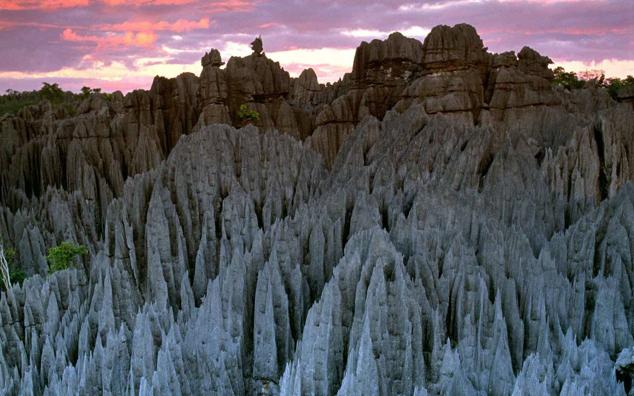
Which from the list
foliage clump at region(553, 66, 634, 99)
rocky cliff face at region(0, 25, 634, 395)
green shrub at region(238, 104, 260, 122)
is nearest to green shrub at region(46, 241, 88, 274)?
rocky cliff face at region(0, 25, 634, 395)

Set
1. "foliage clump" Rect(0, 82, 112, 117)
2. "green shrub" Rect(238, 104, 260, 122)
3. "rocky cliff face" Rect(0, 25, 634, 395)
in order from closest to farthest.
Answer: "rocky cliff face" Rect(0, 25, 634, 395) < "green shrub" Rect(238, 104, 260, 122) < "foliage clump" Rect(0, 82, 112, 117)

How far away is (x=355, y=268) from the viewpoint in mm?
18422

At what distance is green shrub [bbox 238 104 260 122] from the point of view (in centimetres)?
4538

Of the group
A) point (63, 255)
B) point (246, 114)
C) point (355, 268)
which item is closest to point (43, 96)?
point (246, 114)

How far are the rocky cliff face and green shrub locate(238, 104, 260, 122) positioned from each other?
42.3ft

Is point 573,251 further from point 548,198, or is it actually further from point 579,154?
point 579,154

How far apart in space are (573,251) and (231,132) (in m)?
17.7

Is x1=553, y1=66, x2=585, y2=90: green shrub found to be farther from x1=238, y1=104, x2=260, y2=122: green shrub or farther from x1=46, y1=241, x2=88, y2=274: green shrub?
x1=46, y1=241, x2=88, y2=274: green shrub

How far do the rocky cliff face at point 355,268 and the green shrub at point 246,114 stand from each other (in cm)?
1290

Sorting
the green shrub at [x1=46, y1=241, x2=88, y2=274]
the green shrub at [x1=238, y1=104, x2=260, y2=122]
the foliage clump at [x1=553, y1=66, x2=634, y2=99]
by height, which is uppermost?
the foliage clump at [x1=553, y1=66, x2=634, y2=99]

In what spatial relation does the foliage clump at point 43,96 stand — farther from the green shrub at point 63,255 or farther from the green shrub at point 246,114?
the green shrub at point 63,255

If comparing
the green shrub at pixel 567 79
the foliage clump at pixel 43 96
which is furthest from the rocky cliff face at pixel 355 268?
the foliage clump at pixel 43 96

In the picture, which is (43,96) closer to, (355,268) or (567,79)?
(567,79)

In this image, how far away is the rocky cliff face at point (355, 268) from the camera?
17094 millimetres
